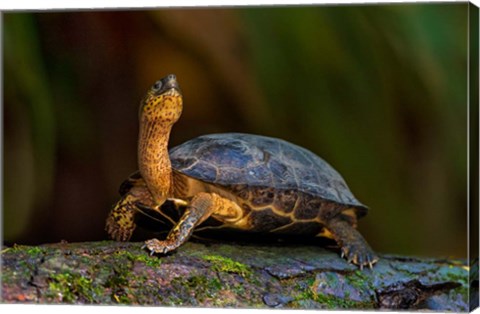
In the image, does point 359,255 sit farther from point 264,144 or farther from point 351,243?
point 264,144

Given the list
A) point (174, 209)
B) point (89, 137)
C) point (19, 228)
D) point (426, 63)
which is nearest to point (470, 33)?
point (426, 63)

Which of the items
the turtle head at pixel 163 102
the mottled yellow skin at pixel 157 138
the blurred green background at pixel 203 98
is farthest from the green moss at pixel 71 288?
the turtle head at pixel 163 102

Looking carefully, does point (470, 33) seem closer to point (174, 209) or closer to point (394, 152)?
point (394, 152)

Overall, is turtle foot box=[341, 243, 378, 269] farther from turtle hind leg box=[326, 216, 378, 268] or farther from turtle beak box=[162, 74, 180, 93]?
turtle beak box=[162, 74, 180, 93]

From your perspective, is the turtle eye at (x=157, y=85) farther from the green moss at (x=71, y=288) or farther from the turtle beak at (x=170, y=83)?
the green moss at (x=71, y=288)

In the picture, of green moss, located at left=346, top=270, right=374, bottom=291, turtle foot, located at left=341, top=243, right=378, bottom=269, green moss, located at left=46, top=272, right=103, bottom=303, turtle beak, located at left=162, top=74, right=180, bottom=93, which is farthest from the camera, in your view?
turtle foot, located at left=341, top=243, right=378, bottom=269

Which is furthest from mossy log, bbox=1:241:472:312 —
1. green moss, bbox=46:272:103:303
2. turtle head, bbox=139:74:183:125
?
turtle head, bbox=139:74:183:125

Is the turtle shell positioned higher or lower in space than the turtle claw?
higher
